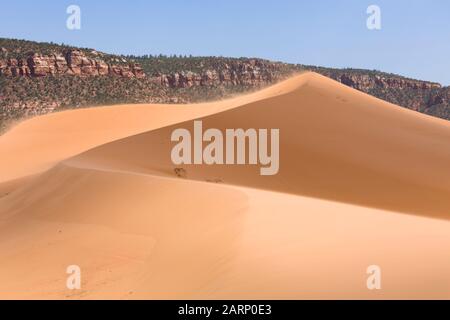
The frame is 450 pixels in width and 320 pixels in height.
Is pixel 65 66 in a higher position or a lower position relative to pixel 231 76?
lower

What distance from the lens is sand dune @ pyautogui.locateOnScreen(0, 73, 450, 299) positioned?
7.04 meters

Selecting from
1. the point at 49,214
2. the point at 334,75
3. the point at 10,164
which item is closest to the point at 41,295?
the point at 49,214

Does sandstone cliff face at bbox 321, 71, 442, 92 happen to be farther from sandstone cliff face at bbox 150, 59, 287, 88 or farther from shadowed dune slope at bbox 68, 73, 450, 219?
shadowed dune slope at bbox 68, 73, 450, 219

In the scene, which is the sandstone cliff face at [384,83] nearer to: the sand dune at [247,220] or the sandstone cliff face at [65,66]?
the sandstone cliff face at [65,66]

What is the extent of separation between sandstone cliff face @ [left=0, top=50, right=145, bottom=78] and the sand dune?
59765 mm

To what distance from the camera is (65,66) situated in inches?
3206
